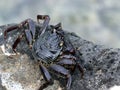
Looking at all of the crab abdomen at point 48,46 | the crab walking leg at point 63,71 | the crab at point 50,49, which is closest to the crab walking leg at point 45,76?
the crab at point 50,49

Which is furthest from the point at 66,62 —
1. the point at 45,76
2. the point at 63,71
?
the point at 45,76

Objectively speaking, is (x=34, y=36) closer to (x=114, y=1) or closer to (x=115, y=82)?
(x=115, y=82)

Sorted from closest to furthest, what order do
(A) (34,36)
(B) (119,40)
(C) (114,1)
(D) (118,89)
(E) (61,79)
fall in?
1. (D) (118,89)
2. (E) (61,79)
3. (A) (34,36)
4. (B) (119,40)
5. (C) (114,1)

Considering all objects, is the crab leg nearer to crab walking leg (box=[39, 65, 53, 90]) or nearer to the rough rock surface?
the rough rock surface

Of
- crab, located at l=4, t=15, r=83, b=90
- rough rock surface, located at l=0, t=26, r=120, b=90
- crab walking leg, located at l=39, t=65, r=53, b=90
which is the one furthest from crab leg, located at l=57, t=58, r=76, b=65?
crab walking leg, located at l=39, t=65, r=53, b=90

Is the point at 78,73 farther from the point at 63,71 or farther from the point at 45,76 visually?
the point at 45,76

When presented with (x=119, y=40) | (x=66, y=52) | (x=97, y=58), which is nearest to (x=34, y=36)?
(x=66, y=52)
